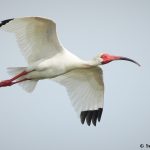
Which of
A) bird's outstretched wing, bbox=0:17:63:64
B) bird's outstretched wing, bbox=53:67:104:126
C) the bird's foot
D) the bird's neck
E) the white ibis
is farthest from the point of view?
bird's outstretched wing, bbox=53:67:104:126

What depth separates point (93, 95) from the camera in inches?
781

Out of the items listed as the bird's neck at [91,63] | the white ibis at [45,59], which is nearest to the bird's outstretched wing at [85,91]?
the white ibis at [45,59]

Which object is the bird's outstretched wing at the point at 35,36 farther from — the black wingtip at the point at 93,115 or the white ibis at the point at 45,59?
the black wingtip at the point at 93,115

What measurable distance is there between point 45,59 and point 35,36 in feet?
2.12

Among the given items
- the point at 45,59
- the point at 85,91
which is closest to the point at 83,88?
the point at 85,91

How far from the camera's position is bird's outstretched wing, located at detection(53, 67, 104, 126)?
19672mm

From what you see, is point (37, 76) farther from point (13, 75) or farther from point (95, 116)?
point (95, 116)

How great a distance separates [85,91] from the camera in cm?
1991

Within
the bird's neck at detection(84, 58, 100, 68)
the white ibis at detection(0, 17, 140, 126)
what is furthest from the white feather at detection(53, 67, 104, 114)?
the bird's neck at detection(84, 58, 100, 68)

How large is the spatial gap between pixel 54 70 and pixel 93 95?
177 centimetres

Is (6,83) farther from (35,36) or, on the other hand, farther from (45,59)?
(35,36)

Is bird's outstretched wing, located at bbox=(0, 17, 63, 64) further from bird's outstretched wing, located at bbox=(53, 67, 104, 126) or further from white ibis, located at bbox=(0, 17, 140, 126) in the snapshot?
bird's outstretched wing, located at bbox=(53, 67, 104, 126)

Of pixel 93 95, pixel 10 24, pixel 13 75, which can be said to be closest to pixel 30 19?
pixel 10 24

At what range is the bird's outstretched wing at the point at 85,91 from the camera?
19672 mm
